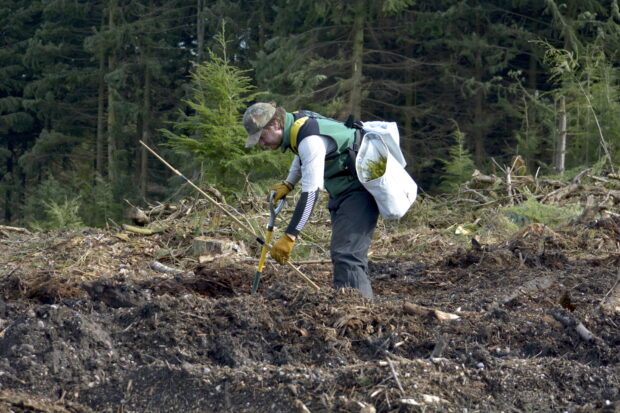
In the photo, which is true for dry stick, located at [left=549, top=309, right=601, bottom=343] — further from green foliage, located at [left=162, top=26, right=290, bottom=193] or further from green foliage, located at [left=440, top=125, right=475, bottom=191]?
green foliage, located at [left=440, top=125, right=475, bottom=191]

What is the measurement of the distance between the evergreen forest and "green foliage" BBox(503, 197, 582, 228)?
9.55 ft

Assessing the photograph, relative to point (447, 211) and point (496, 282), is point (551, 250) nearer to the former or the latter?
point (496, 282)

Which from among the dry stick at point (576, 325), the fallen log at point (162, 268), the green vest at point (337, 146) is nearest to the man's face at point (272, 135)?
the green vest at point (337, 146)

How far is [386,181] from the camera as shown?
5.66 metres

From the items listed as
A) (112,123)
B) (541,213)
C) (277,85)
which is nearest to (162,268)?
(541,213)

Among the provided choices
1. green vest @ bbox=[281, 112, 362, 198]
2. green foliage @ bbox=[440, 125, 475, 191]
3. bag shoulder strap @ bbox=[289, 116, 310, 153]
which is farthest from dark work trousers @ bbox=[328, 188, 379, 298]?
green foliage @ bbox=[440, 125, 475, 191]

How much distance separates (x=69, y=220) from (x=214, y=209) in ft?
21.3

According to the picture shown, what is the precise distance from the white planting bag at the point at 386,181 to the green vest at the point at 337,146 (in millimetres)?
116

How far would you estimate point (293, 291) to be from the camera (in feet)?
17.8

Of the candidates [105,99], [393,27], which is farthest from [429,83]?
[105,99]

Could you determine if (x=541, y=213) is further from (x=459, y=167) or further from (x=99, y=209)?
(x=99, y=209)

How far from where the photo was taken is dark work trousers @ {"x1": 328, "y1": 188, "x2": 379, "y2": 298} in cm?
582

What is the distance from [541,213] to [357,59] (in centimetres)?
1159

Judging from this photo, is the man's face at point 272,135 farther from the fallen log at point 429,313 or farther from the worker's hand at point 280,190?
the fallen log at point 429,313
